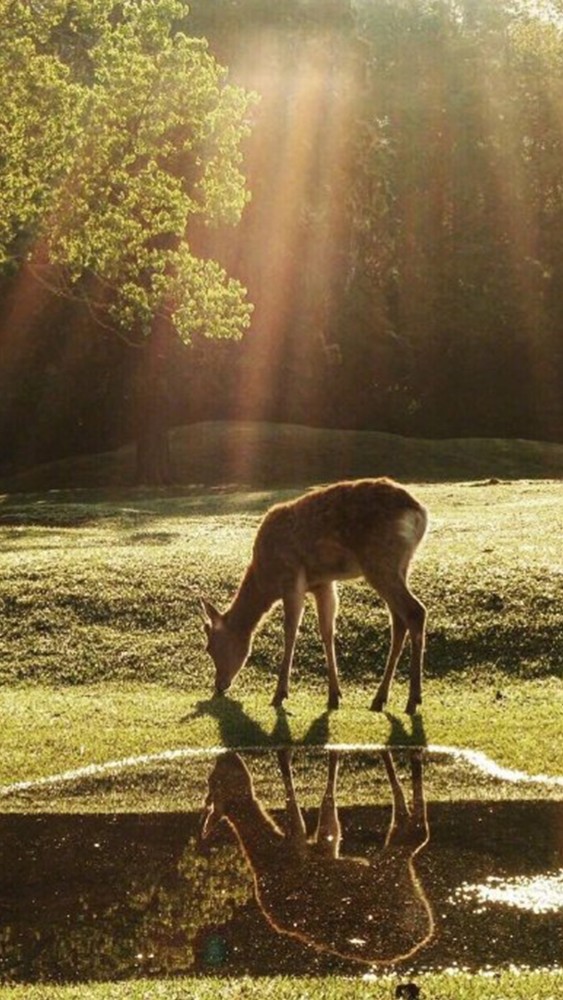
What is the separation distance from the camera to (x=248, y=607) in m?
17.2

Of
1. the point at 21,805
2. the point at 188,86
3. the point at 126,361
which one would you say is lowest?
the point at 21,805

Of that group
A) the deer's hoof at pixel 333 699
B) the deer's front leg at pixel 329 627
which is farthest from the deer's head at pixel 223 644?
the deer's hoof at pixel 333 699

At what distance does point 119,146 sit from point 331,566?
17043 millimetres

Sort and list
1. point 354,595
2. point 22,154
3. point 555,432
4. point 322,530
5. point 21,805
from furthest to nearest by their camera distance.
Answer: point 555,432
point 22,154
point 354,595
point 322,530
point 21,805

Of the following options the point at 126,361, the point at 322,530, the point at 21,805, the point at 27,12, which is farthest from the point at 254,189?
the point at 21,805

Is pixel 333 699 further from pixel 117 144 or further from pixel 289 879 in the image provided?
pixel 117 144

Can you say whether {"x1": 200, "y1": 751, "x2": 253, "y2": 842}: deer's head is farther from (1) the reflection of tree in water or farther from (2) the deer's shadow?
(1) the reflection of tree in water

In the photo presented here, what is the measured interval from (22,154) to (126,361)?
26.7 metres

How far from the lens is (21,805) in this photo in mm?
12586

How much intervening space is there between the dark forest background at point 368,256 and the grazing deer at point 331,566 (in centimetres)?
3493

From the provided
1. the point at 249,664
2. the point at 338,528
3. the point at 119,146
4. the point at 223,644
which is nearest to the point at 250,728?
the point at 223,644

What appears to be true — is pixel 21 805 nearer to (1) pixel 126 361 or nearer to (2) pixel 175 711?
(2) pixel 175 711

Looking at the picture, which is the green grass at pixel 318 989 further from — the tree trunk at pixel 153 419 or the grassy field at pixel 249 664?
the tree trunk at pixel 153 419

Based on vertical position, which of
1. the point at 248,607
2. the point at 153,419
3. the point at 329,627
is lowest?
the point at 329,627
